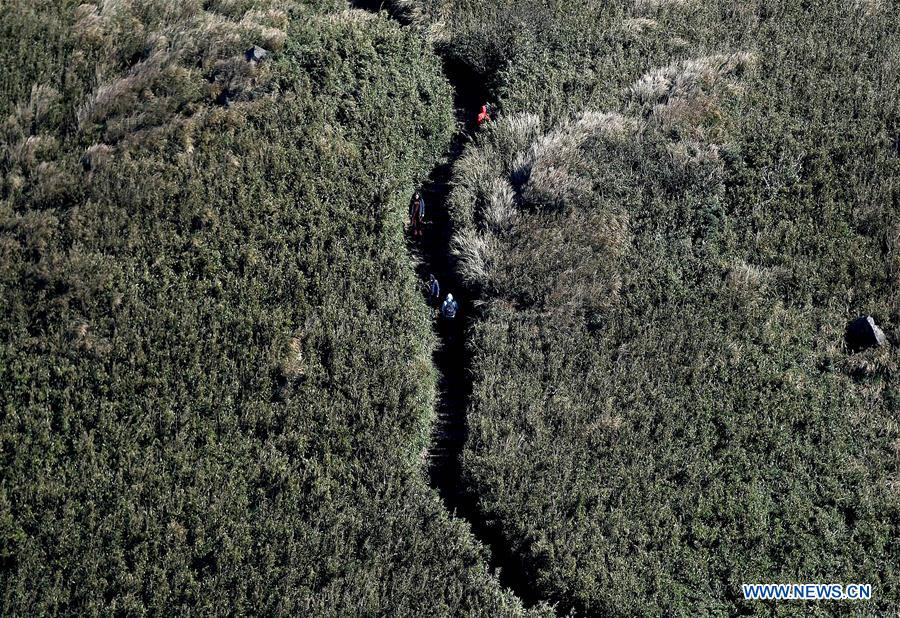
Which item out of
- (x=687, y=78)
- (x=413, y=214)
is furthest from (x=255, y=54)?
(x=687, y=78)

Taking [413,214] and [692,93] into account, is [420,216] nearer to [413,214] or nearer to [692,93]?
[413,214]

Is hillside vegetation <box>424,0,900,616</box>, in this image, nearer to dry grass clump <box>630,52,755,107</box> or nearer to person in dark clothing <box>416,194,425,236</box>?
dry grass clump <box>630,52,755,107</box>

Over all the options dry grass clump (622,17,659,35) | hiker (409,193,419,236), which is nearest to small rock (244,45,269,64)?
hiker (409,193,419,236)

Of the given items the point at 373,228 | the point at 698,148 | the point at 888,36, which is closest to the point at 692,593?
the point at 373,228

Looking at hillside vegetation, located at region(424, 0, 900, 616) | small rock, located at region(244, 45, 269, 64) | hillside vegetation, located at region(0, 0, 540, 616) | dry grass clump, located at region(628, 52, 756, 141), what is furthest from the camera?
dry grass clump, located at region(628, 52, 756, 141)

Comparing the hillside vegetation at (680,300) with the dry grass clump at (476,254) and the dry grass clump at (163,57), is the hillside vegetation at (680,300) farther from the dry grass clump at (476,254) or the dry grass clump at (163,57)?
the dry grass clump at (163,57)

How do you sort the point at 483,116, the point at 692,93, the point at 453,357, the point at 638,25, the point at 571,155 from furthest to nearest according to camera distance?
1. the point at 638,25
2. the point at 692,93
3. the point at 483,116
4. the point at 571,155
5. the point at 453,357
